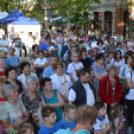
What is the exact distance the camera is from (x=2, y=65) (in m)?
6.09

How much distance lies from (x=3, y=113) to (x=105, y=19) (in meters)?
30.2

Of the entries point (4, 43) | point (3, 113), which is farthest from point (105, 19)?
point (3, 113)

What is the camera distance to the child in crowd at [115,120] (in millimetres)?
4878

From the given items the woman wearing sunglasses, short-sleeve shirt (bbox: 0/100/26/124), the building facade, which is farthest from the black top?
the building facade

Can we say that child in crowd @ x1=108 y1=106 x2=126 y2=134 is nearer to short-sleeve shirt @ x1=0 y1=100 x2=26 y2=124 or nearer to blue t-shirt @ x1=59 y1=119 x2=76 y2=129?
blue t-shirt @ x1=59 y1=119 x2=76 y2=129

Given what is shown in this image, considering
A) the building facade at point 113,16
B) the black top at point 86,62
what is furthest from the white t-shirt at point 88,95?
the building facade at point 113,16

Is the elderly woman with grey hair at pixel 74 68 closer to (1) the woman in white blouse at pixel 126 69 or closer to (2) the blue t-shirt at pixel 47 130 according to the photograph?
(1) the woman in white blouse at pixel 126 69

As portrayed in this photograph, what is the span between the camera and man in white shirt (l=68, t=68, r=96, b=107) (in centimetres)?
467

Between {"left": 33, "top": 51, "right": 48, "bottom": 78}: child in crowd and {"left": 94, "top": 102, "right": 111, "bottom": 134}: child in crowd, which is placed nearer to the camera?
{"left": 94, "top": 102, "right": 111, "bottom": 134}: child in crowd

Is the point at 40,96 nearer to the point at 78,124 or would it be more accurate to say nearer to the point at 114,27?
the point at 78,124

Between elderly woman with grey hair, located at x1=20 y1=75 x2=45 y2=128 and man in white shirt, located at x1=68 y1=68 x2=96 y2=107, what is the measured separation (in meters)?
0.58

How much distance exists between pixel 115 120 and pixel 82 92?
94 centimetres

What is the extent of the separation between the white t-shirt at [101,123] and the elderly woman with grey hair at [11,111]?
1241 mm

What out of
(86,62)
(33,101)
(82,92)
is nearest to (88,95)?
(82,92)
